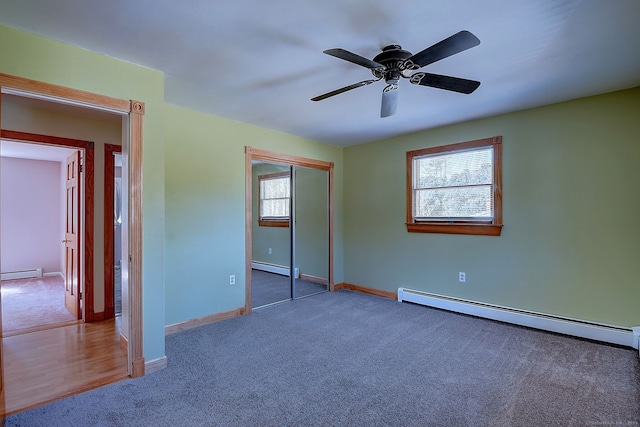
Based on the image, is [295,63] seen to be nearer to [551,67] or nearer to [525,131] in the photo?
[551,67]

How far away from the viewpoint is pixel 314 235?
5273 mm

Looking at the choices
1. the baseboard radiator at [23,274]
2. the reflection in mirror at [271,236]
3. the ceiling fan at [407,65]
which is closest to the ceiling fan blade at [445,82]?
the ceiling fan at [407,65]

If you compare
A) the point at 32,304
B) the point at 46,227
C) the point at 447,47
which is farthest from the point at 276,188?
the point at 46,227

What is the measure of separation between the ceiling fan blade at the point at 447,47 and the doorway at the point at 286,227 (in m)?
2.64

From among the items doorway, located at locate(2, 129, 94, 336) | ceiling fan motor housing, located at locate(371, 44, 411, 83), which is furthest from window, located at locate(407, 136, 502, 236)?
doorway, located at locate(2, 129, 94, 336)

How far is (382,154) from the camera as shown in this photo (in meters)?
4.86

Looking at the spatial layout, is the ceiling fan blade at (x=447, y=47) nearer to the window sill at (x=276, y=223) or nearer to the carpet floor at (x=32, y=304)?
the window sill at (x=276, y=223)

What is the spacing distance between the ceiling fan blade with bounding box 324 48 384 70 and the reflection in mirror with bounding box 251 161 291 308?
2.62 meters

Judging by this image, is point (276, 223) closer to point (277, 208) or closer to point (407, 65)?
point (277, 208)

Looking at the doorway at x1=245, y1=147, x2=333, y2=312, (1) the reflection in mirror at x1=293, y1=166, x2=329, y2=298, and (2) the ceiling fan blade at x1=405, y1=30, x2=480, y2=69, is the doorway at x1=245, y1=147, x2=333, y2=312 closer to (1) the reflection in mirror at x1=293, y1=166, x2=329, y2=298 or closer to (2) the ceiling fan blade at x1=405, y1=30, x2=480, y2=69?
(1) the reflection in mirror at x1=293, y1=166, x2=329, y2=298

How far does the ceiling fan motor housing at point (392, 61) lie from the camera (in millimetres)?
2064

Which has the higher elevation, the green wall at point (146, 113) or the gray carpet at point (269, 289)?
the green wall at point (146, 113)

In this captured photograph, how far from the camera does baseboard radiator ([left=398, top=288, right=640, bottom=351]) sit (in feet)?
9.70

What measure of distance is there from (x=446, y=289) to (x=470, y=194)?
129 centimetres
